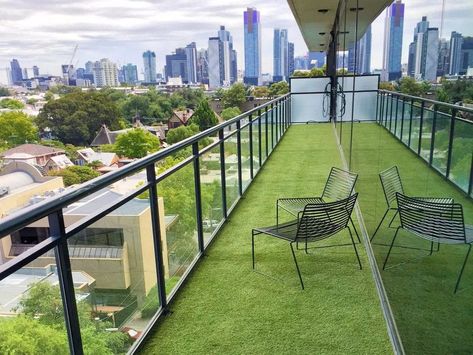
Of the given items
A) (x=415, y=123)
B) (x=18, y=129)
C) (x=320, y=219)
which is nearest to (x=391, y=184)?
(x=415, y=123)

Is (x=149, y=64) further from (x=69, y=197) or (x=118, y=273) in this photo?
(x=69, y=197)

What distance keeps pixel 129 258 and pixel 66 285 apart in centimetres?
54

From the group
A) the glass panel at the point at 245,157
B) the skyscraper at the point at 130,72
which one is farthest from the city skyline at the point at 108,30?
the glass panel at the point at 245,157

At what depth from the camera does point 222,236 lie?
4328 mm

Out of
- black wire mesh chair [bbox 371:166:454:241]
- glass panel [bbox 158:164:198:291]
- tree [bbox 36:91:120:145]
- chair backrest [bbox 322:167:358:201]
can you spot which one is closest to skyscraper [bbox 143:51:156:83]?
tree [bbox 36:91:120:145]

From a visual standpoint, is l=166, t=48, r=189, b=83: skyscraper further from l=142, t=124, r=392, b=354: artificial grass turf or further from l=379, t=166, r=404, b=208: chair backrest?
l=379, t=166, r=404, b=208: chair backrest

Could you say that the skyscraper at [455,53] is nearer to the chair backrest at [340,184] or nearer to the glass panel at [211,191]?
the chair backrest at [340,184]

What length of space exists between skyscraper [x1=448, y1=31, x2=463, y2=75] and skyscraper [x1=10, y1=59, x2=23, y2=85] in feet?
Answer: 339

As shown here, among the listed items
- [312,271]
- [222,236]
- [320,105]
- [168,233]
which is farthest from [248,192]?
[320,105]

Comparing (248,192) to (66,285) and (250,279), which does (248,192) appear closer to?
(250,279)

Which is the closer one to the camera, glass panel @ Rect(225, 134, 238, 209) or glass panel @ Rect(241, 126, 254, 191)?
glass panel @ Rect(225, 134, 238, 209)

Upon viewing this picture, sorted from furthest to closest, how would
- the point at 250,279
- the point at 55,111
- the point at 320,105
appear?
the point at 55,111
the point at 320,105
the point at 250,279

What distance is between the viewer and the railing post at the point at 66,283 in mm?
1653

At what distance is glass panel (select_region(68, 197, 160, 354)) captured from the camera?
1.88m
